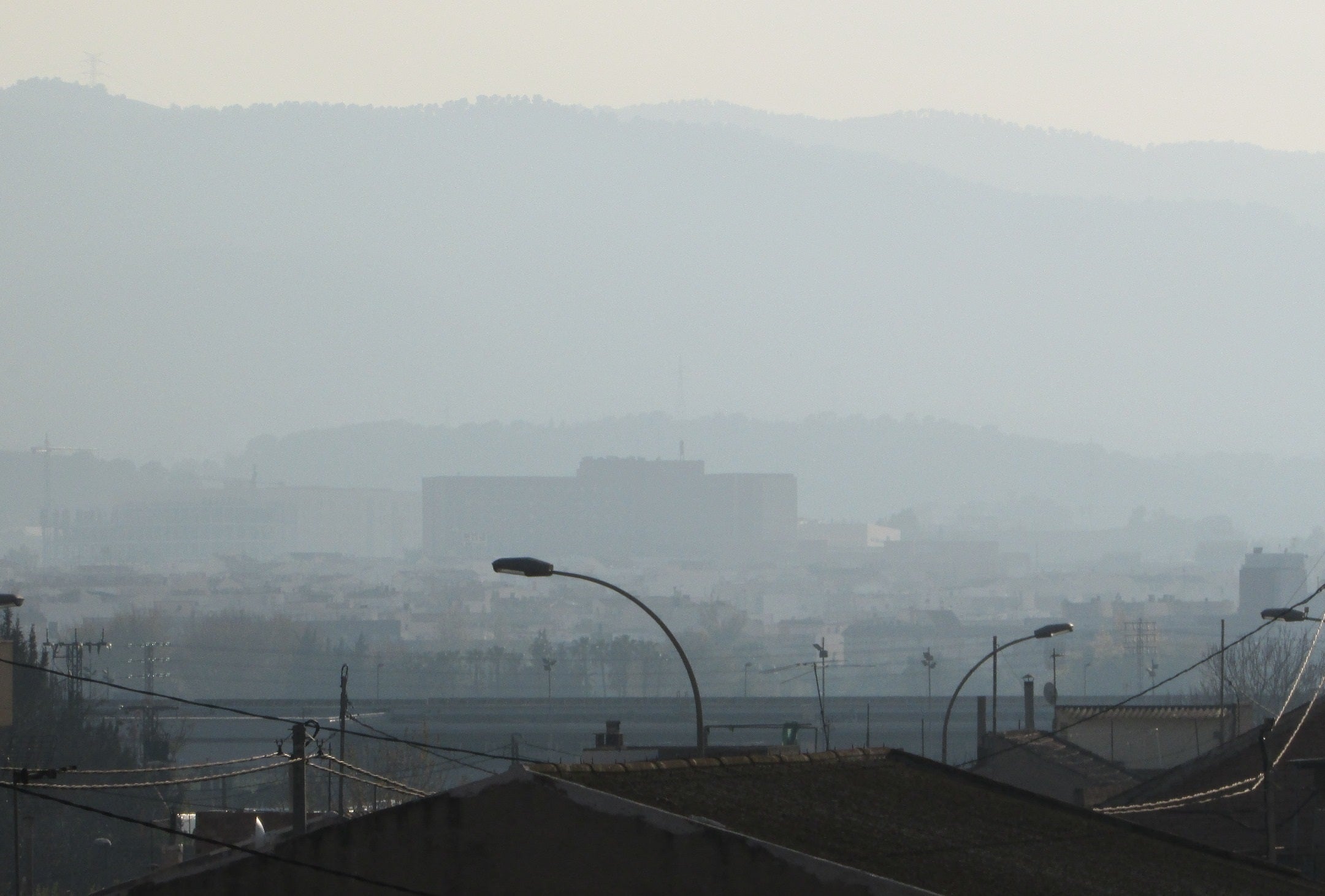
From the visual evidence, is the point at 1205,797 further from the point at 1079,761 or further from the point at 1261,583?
the point at 1261,583

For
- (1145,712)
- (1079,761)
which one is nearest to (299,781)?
(1079,761)

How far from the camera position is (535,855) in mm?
13781

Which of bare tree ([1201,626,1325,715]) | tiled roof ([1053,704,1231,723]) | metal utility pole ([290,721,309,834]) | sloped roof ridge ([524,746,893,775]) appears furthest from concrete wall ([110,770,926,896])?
bare tree ([1201,626,1325,715])

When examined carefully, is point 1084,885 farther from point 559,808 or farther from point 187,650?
point 187,650

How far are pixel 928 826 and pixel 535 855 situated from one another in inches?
159

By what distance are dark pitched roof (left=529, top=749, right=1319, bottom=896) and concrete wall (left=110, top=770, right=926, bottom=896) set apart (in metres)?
0.71

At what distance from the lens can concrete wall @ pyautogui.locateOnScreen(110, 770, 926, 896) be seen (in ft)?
44.2

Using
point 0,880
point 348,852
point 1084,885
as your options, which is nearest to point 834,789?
point 1084,885

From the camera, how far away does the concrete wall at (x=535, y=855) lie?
44.2 ft

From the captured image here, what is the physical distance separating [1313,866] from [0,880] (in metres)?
36.8

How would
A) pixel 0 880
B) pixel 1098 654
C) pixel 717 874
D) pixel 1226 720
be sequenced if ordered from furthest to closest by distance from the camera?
pixel 1098 654 → pixel 0 880 → pixel 1226 720 → pixel 717 874

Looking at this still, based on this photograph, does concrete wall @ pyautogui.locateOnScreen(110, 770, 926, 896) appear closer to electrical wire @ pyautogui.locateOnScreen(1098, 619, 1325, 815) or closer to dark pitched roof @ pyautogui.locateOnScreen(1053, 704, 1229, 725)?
electrical wire @ pyautogui.locateOnScreen(1098, 619, 1325, 815)

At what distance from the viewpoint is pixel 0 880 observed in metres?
51.9

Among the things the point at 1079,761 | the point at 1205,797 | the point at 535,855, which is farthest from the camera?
the point at 1079,761
